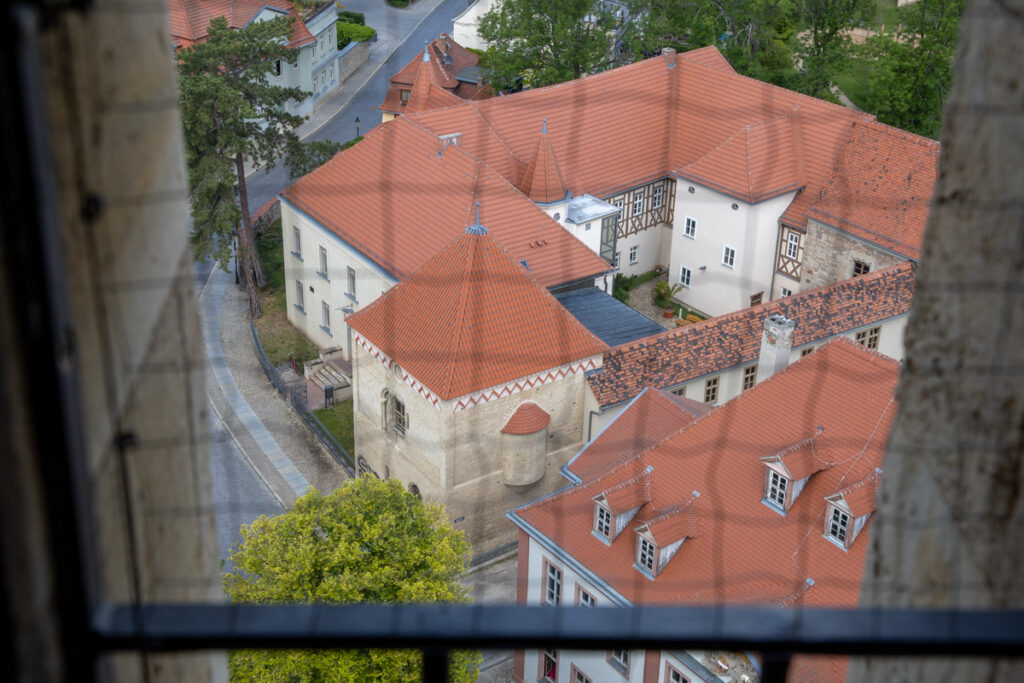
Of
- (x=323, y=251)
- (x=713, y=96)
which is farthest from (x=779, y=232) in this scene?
(x=323, y=251)

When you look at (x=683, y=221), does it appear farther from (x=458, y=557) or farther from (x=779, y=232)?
(x=458, y=557)

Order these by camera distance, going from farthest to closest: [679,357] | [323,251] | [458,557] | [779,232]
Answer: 1. [779,232]
2. [323,251]
3. [679,357]
4. [458,557]

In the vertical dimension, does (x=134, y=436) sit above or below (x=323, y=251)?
above

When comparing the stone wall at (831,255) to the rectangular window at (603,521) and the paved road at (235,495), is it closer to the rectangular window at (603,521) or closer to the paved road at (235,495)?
the rectangular window at (603,521)

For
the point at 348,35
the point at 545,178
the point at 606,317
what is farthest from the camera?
the point at 348,35

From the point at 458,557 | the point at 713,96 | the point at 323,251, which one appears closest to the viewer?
the point at 458,557

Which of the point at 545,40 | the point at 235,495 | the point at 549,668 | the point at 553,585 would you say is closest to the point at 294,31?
the point at 545,40

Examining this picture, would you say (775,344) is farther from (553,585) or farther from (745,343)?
(553,585)
